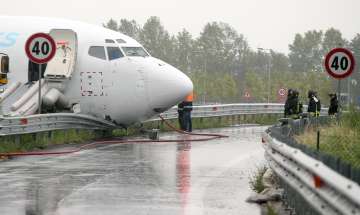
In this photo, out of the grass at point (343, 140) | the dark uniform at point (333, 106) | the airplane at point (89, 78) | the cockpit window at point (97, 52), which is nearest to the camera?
the grass at point (343, 140)

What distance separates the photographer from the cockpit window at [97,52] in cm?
2518

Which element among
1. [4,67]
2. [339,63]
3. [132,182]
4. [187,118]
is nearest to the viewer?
[132,182]

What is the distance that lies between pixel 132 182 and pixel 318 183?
6593 millimetres

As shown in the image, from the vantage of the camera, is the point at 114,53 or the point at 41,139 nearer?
the point at 41,139

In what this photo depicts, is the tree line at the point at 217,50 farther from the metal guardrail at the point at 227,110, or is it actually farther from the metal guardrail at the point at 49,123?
the metal guardrail at the point at 49,123

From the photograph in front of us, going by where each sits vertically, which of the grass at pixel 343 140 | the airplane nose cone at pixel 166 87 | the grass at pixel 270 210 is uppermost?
the airplane nose cone at pixel 166 87

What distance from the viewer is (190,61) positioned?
18862 cm

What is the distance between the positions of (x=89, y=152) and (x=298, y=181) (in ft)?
37.6

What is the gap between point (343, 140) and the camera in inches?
689

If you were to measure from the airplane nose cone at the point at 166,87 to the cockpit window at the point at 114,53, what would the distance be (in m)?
1.16

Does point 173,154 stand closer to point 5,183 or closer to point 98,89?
point 98,89

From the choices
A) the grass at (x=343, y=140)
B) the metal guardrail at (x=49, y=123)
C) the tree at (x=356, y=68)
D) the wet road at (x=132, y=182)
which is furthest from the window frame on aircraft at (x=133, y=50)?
the tree at (x=356, y=68)

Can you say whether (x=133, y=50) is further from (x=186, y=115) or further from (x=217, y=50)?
(x=217, y=50)

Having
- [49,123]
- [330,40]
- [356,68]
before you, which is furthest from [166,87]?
[330,40]
